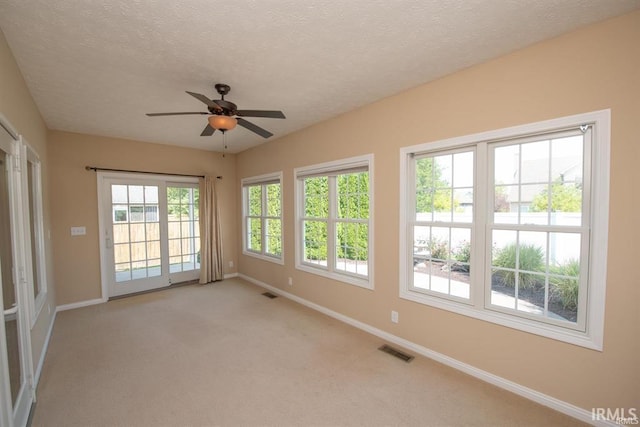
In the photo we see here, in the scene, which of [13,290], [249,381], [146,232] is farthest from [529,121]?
[146,232]

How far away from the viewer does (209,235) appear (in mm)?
5426

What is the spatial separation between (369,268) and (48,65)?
3.56 meters

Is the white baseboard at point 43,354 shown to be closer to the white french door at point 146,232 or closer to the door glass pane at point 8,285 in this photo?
the door glass pane at point 8,285

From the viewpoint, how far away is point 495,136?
2238 millimetres

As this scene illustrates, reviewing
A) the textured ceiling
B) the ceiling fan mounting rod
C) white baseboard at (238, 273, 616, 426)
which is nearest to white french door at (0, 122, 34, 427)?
the textured ceiling

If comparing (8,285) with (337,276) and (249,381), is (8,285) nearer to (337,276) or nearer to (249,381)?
(249,381)

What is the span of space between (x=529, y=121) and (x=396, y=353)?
7.89 ft

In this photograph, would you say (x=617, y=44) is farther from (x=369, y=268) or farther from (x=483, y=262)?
(x=369, y=268)

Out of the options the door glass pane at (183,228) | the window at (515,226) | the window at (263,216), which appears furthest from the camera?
the door glass pane at (183,228)

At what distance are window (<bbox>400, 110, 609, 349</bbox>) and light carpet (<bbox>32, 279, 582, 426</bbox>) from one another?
0.68 metres

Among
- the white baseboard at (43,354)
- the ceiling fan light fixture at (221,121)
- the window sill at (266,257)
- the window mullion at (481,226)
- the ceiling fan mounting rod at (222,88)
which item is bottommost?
the white baseboard at (43,354)

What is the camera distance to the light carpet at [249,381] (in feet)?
6.42

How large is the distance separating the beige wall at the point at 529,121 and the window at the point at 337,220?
176mm

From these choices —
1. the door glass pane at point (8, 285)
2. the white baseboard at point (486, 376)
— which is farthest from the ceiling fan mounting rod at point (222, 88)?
the white baseboard at point (486, 376)
